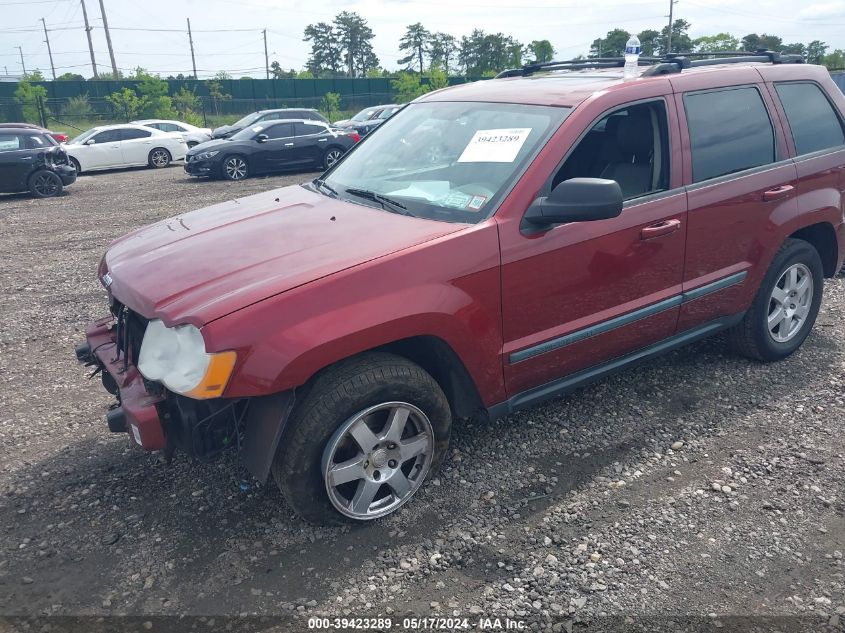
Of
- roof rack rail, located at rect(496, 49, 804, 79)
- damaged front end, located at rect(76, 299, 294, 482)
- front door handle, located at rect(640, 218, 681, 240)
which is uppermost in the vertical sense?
roof rack rail, located at rect(496, 49, 804, 79)

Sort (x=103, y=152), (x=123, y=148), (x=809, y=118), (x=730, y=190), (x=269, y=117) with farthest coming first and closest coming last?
(x=123, y=148) → (x=103, y=152) → (x=269, y=117) → (x=809, y=118) → (x=730, y=190)

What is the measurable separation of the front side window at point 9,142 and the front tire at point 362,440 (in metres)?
13.5

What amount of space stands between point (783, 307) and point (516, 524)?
2622 mm

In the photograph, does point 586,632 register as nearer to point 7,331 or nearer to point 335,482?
point 335,482

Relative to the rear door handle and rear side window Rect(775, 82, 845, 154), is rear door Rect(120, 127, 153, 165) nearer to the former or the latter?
rear side window Rect(775, 82, 845, 154)

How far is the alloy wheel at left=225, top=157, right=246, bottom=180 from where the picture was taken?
15758 mm

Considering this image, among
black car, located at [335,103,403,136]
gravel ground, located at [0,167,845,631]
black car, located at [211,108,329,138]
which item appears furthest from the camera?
black car, located at [335,103,403,136]

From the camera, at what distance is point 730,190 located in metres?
3.81

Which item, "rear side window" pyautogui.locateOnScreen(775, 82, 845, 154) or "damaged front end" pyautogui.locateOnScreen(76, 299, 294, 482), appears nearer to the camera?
"damaged front end" pyautogui.locateOnScreen(76, 299, 294, 482)

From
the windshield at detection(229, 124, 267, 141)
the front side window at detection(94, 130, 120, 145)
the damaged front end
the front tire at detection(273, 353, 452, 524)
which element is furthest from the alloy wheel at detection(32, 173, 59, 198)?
the front tire at detection(273, 353, 452, 524)

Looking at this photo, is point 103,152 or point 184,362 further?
point 103,152

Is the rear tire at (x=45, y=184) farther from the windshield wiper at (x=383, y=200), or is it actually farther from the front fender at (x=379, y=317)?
the front fender at (x=379, y=317)

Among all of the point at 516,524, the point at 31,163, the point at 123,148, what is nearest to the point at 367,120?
the point at 123,148

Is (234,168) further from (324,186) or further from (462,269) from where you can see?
(462,269)
